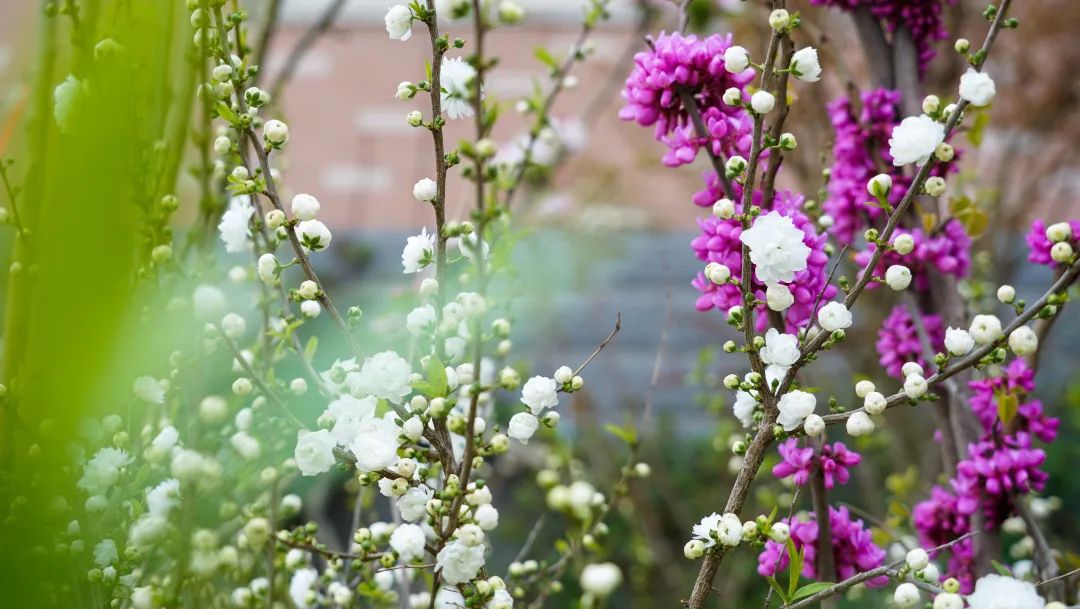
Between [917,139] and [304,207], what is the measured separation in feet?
1.28

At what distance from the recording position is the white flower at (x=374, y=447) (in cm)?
53

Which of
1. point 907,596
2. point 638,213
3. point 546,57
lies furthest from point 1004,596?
point 638,213

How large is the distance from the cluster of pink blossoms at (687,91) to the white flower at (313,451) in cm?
32

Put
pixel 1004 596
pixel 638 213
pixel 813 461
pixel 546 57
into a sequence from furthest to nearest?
pixel 638 213
pixel 546 57
pixel 813 461
pixel 1004 596

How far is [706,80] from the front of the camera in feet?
2.26

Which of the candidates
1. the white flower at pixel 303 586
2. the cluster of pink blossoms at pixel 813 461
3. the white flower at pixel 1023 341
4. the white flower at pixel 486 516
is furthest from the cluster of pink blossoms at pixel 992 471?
the white flower at pixel 303 586

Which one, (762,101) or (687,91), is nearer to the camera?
(762,101)

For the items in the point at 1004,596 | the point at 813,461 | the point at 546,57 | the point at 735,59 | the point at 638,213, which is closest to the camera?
the point at 1004,596

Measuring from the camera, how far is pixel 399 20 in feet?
1.93

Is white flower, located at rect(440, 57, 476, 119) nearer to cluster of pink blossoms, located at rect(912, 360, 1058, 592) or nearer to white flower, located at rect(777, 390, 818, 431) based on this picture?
white flower, located at rect(777, 390, 818, 431)

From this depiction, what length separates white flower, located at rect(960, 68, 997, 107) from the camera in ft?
1.81

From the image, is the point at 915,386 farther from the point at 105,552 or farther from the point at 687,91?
the point at 105,552

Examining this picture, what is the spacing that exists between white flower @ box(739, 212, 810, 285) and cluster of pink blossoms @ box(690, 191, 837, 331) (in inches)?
1.6

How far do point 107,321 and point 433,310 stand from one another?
1.20 feet
